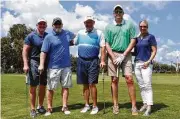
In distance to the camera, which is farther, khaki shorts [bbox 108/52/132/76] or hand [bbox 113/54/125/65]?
khaki shorts [bbox 108/52/132/76]

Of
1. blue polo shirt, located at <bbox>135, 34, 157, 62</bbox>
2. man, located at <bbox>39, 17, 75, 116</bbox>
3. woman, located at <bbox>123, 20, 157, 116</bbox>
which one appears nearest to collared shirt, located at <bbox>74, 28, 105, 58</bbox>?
man, located at <bbox>39, 17, 75, 116</bbox>

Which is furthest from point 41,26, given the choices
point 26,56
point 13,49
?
point 13,49

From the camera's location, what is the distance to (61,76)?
10.8m

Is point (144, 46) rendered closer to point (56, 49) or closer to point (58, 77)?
point (56, 49)

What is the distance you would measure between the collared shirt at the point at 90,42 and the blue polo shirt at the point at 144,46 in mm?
957

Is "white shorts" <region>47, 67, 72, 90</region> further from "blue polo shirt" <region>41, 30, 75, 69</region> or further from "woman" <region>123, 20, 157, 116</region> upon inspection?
"woman" <region>123, 20, 157, 116</region>

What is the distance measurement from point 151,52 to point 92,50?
1.58 metres

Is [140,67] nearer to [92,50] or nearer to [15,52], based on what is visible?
[92,50]

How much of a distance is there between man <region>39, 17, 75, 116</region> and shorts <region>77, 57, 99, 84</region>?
314mm

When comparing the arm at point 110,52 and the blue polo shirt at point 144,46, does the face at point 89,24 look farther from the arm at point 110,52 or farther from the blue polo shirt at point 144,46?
the blue polo shirt at point 144,46

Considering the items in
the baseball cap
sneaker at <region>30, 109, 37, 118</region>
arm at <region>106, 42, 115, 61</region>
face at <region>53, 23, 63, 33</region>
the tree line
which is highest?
the tree line

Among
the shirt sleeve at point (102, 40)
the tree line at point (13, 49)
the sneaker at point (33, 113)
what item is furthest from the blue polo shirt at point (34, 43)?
the tree line at point (13, 49)

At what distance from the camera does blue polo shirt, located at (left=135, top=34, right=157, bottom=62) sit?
10.4 meters

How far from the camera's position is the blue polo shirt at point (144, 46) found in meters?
10.4
